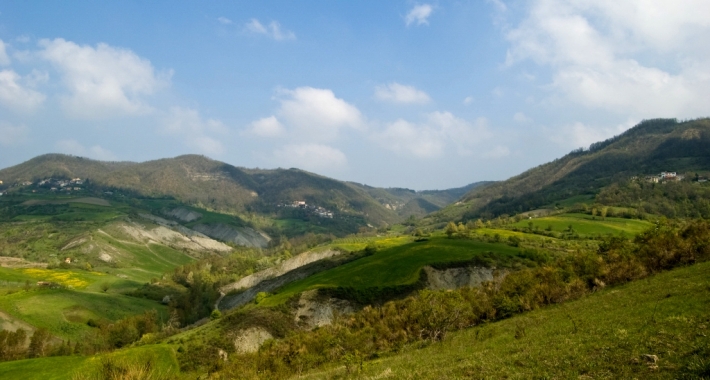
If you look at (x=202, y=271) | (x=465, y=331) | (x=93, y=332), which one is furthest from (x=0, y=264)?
(x=465, y=331)

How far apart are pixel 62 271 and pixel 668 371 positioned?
21390 cm

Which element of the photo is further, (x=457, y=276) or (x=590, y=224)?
(x=590, y=224)

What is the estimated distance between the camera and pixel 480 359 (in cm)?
2041

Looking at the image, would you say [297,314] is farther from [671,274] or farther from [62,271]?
[62,271]

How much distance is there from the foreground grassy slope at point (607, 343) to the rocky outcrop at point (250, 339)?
44.8 meters

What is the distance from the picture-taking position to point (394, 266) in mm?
94000

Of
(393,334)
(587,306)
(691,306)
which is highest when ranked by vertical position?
(691,306)

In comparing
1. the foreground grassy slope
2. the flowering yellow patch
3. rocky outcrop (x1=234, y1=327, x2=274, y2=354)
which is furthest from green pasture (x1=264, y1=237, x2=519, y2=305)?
the flowering yellow patch

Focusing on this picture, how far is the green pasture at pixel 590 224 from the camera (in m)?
126

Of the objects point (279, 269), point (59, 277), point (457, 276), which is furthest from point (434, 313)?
point (59, 277)

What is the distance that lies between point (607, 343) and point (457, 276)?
7217 centimetres

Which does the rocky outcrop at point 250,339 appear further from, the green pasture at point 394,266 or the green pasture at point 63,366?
the green pasture at point 394,266

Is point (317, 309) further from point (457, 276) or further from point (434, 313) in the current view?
point (434, 313)

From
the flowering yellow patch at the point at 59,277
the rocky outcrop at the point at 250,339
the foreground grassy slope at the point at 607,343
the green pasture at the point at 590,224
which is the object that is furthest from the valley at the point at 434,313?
the flowering yellow patch at the point at 59,277
